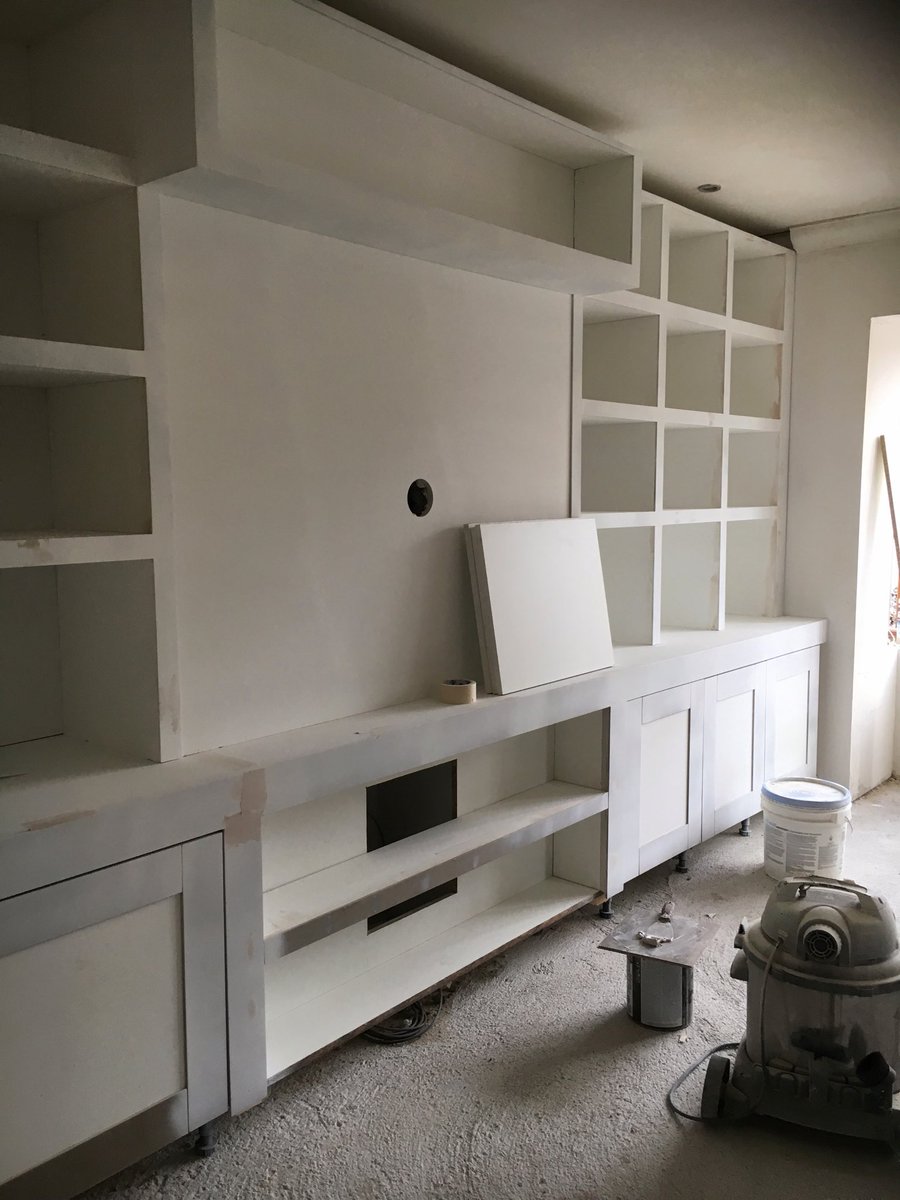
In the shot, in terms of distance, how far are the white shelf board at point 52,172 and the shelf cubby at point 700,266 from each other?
2.74 meters

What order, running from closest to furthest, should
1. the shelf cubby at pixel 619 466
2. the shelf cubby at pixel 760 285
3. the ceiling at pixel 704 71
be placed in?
the ceiling at pixel 704 71
the shelf cubby at pixel 619 466
the shelf cubby at pixel 760 285

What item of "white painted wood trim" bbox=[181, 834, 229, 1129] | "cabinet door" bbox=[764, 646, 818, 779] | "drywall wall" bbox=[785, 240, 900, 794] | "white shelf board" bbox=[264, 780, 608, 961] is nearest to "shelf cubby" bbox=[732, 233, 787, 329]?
"drywall wall" bbox=[785, 240, 900, 794]

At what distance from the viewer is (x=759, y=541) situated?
4.96 m

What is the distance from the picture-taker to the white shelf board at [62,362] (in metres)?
2.00

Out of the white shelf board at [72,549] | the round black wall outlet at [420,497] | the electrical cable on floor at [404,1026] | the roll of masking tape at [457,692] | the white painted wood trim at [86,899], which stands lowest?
A: the electrical cable on floor at [404,1026]

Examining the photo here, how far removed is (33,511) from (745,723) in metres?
3.07

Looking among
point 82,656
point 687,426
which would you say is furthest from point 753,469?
point 82,656

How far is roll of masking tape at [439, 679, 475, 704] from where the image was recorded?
3.00m

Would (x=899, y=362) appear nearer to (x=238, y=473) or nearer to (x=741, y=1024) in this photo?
(x=741, y=1024)

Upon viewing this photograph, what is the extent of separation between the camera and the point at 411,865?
287cm

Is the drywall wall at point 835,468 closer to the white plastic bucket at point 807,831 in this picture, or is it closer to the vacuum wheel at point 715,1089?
the white plastic bucket at point 807,831

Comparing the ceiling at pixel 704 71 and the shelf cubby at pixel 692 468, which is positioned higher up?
the ceiling at pixel 704 71

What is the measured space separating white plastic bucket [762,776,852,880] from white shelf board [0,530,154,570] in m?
2.81

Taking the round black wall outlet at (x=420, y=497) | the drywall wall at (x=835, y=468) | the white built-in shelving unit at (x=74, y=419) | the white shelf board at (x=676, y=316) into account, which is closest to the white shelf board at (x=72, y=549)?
the white built-in shelving unit at (x=74, y=419)
